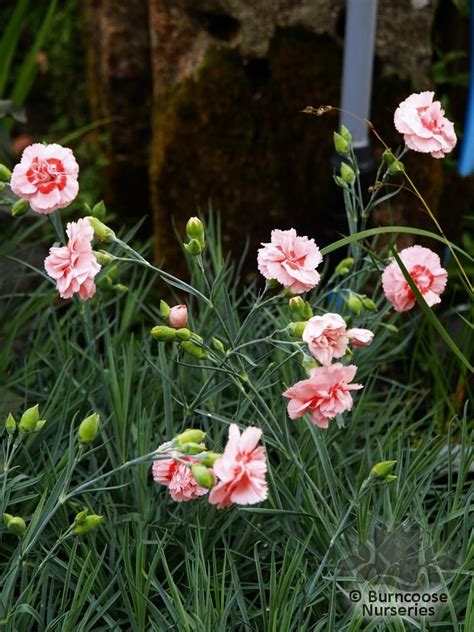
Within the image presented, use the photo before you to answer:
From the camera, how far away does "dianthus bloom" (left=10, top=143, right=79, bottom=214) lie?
1276 millimetres

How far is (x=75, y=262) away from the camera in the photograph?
1187 millimetres

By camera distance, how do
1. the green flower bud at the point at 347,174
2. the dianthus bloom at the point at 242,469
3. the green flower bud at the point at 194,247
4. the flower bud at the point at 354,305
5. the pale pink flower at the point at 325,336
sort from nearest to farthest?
1. the dianthus bloom at the point at 242,469
2. the pale pink flower at the point at 325,336
3. the green flower bud at the point at 194,247
4. the flower bud at the point at 354,305
5. the green flower bud at the point at 347,174

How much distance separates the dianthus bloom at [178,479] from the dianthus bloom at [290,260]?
26cm

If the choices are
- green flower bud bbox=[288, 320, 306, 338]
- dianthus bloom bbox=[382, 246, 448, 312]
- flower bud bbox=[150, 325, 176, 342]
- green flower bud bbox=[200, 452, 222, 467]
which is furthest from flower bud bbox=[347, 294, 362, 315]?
green flower bud bbox=[200, 452, 222, 467]

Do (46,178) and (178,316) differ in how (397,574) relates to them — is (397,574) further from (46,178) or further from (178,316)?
(46,178)

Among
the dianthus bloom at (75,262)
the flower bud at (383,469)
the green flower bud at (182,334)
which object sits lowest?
the flower bud at (383,469)

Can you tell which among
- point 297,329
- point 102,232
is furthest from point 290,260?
point 102,232

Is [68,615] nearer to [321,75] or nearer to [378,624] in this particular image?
[378,624]

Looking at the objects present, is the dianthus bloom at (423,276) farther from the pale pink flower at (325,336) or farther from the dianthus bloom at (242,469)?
the dianthus bloom at (242,469)

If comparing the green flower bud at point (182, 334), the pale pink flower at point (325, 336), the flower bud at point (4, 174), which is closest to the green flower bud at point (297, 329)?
the pale pink flower at point (325, 336)

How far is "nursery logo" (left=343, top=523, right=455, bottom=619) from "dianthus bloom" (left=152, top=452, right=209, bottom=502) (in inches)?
9.6

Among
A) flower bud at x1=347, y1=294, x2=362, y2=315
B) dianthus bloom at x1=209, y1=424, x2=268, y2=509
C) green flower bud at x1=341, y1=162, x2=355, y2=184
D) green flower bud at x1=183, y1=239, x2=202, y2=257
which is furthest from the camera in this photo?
green flower bud at x1=341, y1=162, x2=355, y2=184

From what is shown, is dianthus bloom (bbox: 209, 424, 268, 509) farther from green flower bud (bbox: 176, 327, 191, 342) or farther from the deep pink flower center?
the deep pink flower center

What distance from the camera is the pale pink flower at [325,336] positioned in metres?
1.11
